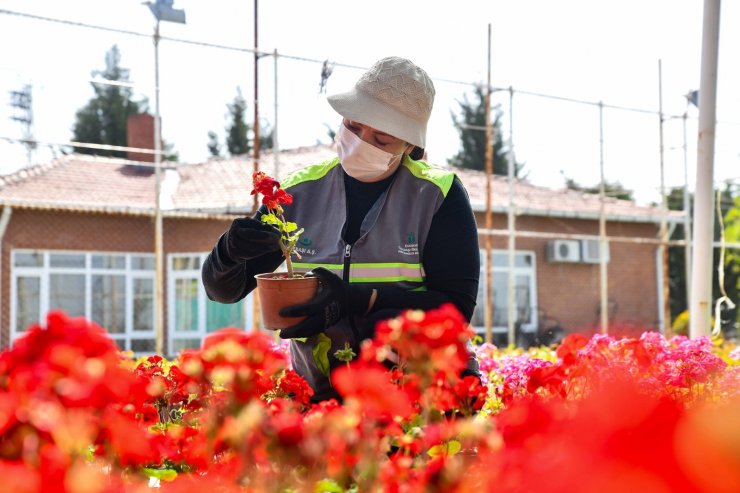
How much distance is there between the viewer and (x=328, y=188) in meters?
2.21

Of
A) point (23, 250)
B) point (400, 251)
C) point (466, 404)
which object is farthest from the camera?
point (23, 250)

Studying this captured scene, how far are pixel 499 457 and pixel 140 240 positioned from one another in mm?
13402

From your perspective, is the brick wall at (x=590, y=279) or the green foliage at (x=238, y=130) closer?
the brick wall at (x=590, y=279)

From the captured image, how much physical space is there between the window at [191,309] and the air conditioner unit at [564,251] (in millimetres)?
6596

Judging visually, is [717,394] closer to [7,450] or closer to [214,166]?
[7,450]

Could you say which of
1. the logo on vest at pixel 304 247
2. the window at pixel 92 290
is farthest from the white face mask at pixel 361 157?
the window at pixel 92 290

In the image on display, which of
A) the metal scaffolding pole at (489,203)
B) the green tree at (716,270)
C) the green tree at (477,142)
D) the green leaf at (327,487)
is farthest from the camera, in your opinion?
the green tree at (477,142)

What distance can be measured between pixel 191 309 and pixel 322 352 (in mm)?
12371

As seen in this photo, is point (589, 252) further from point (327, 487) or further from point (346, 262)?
point (327, 487)

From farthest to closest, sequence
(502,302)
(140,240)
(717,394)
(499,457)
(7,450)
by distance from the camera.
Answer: (502,302)
(140,240)
(717,394)
(7,450)
(499,457)

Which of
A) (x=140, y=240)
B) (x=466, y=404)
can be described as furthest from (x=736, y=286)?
(x=466, y=404)

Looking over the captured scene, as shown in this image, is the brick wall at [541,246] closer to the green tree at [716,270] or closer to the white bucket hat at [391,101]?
the green tree at [716,270]

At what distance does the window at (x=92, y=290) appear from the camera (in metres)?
12.7

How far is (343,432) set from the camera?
2.87 ft
